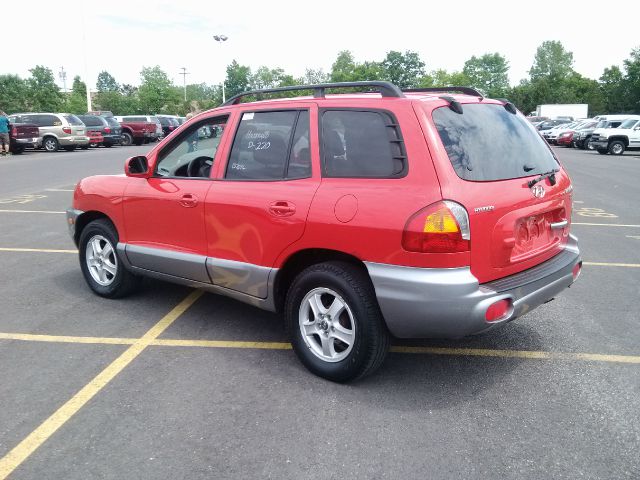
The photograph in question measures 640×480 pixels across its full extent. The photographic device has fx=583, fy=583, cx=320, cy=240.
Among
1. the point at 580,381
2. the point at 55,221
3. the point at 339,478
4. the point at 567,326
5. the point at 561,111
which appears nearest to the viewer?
the point at 339,478

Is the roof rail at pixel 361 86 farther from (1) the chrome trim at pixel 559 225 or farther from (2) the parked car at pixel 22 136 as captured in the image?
(2) the parked car at pixel 22 136

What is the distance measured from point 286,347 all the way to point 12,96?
230ft

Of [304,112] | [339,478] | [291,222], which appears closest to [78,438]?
[339,478]

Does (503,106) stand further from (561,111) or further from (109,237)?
(561,111)

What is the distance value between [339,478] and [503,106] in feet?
9.06

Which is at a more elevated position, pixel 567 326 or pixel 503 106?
pixel 503 106

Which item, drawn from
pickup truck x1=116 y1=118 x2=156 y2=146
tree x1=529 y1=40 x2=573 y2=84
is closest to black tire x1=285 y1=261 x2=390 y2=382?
pickup truck x1=116 y1=118 x2=156 y2=146

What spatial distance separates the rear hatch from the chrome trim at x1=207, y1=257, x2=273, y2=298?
140cm

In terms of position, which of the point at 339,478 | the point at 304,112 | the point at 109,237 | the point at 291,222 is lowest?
the point at 339,478

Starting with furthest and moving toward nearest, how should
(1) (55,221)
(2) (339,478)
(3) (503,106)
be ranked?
1. (1) (55,221)
2. (3) (503,106)
3. (2) (339,478)

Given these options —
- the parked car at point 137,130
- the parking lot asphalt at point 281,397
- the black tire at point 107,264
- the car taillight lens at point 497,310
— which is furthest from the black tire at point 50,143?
the car taillight lens at point 497,310

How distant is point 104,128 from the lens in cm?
3123

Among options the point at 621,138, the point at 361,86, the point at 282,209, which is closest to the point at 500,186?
the point at 361,86

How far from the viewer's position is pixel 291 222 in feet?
12.2
